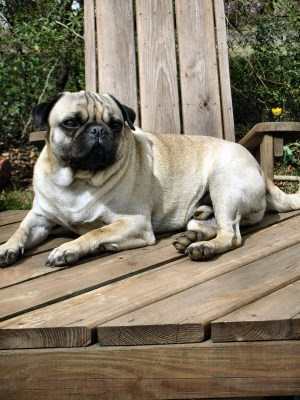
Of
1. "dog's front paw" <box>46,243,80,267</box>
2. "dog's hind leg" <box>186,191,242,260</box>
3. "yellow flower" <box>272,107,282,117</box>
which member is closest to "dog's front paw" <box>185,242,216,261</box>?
"dog's hind leg" <box>186,191,242,260</box>

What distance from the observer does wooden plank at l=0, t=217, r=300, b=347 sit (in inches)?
71.7

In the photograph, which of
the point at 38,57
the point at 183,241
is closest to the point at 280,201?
the point at 183,241

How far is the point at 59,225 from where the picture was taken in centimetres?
298

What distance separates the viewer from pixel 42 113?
261 centimetres

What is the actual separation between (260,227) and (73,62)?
2817 millimetres

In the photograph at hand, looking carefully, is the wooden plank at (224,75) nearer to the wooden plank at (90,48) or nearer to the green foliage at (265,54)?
the wooden plank at (90,48)

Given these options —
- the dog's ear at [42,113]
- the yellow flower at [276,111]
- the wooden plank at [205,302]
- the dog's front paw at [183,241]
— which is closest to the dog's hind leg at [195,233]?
the dog's front paw at [183,241]

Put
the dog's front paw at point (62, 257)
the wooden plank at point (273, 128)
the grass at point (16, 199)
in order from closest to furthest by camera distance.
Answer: the dog's front paw at point (62, 257)
the wooden plank at point (273, 128)
the grass at point (16, 199)

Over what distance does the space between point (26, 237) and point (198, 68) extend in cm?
166

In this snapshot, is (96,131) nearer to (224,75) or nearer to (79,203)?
(79,203)

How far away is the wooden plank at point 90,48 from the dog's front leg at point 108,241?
1326 mm

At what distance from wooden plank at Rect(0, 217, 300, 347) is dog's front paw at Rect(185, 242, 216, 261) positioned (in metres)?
0.03

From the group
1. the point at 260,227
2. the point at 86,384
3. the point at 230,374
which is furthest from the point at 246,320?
the point at 260,227

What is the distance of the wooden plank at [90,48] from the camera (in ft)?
12.2
